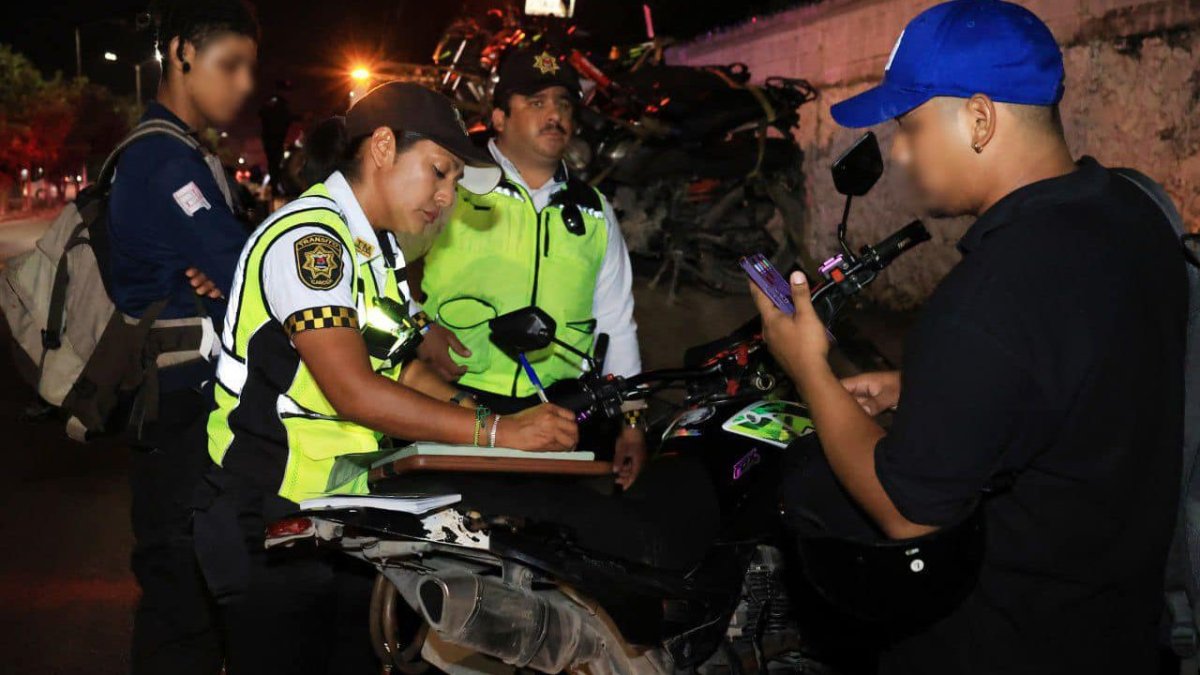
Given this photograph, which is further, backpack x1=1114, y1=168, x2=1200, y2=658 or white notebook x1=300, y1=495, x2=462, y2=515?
white notebook x1=300, y1=495, x2=462, y2=515

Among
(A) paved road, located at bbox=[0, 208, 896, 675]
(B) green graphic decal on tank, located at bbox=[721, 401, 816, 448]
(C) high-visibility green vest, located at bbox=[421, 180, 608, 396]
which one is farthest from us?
(A) paved road, located at bbox=[0, 208, 896, 675]

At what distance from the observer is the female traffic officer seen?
2434 millimetres

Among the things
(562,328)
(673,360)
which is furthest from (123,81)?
(562,328)

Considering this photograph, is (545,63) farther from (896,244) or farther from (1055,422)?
(1055,422)

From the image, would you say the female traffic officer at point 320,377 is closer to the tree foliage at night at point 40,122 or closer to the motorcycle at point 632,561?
the motorcycle at point 632,561

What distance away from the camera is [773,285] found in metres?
2.14

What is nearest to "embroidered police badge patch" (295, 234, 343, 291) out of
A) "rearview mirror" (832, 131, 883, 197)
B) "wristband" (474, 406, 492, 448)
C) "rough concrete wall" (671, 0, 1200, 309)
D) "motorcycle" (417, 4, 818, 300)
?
"wristband" (474, 406, 492, 448)

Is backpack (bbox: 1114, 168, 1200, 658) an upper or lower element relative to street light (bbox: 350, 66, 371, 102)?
lower

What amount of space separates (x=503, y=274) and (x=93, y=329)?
1430 mm

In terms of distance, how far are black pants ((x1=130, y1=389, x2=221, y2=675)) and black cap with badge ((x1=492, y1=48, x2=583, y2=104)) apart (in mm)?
1807

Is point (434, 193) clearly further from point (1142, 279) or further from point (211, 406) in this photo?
point (1142, 279)

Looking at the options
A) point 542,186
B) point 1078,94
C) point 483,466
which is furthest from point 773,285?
point 1078,94

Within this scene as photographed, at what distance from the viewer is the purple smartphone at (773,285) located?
2.12 meters

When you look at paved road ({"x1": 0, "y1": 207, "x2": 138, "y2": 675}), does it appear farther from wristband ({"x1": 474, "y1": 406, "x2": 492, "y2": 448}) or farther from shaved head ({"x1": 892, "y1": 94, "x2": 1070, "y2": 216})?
shaved head ({"x1": 892, "y1": 94, "x2": 1070, "y2": 216})
